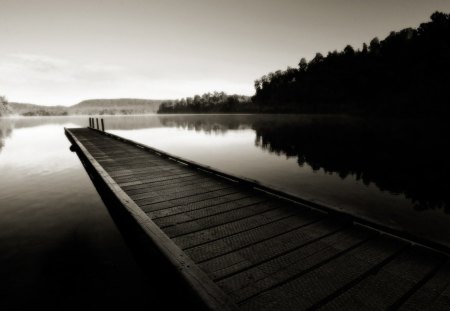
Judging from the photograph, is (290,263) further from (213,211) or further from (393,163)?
(393,163)

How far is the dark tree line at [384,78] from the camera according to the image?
158ft

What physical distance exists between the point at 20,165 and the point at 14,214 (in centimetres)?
982

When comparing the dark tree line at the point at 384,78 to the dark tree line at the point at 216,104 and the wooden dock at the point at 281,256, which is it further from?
the wooden dock at the point at 281,256

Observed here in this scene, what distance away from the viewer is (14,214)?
745cm

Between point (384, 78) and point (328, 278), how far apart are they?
71.7 meters

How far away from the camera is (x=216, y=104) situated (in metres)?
162

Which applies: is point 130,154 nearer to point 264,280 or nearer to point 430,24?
point 264,280

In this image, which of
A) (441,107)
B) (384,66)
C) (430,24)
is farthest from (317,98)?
(441,107)

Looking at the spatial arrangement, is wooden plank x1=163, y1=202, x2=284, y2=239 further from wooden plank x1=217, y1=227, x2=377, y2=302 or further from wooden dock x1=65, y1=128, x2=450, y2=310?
wooden plank x1=217, y1=227, x2=377, y2=302

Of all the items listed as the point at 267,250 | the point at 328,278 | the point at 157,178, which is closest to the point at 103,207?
the point at 157,178

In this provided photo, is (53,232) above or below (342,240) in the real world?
below

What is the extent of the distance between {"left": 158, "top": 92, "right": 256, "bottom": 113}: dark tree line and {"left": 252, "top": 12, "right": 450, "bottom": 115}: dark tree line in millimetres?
34230

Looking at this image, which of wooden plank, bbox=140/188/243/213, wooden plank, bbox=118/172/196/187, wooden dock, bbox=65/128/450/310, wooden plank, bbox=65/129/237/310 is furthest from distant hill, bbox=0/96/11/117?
wooden plank, bbox=65/129/237/310

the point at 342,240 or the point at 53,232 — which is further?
the point at 53,232
